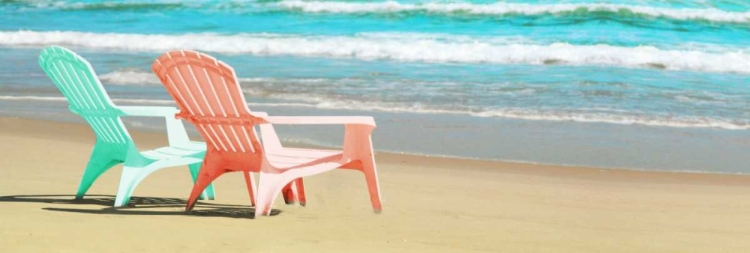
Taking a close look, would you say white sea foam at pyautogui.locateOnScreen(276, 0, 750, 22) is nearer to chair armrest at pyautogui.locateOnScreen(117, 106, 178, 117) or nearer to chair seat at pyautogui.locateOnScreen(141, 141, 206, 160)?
chair seat at pyautogui.locateOnScreen(141, 141, 206, 160)

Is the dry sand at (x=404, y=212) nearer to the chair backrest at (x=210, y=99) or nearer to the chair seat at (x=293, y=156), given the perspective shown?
the chair seat at (x=293, y=156)

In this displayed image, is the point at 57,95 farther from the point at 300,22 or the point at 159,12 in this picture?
the point at 159,12

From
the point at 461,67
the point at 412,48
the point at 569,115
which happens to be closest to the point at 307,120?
the point at 569,115

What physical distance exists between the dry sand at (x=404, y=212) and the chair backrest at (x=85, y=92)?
351 mm

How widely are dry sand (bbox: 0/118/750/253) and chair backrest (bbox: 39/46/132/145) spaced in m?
0.35

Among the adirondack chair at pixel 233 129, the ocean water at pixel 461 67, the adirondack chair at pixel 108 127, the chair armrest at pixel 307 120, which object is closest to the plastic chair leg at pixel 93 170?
the adirondack chair at pixel 108 127

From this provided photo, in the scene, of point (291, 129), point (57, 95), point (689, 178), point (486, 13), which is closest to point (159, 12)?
point (486, 13)

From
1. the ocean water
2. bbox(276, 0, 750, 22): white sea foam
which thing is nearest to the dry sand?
the ocean water

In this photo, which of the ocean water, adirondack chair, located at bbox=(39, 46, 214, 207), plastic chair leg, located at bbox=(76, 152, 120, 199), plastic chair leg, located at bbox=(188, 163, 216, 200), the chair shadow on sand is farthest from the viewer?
the ocean water

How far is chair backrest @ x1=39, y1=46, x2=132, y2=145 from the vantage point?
199 inches

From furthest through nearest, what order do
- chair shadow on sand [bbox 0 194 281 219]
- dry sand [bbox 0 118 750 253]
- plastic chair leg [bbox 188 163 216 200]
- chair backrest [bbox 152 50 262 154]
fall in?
1. plastic chair leg [bbox 188 163 216 200]
2. chair shadow on sand [bbox 0 194 281 219]
3. chair backrest [bbox 152 50 262 154]
4. dry sand [bbox 0 118 750 253]

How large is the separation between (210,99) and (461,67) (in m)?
9.43

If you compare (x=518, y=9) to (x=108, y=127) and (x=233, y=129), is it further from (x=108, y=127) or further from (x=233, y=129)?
(x=233, y=129)

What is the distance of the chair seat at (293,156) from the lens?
4.96 metres
